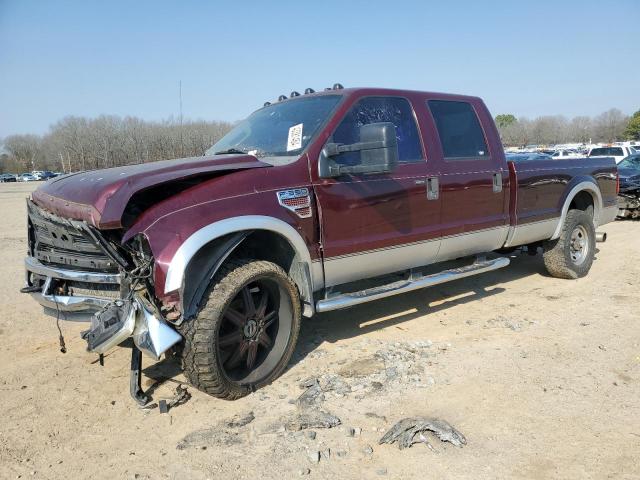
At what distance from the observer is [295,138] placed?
3.94 m

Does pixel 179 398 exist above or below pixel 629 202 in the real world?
below

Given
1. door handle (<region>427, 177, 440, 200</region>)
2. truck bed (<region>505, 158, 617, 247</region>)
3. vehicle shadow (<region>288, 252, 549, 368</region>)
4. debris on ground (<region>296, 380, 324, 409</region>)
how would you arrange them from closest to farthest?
debris on ground (<region>296, 380, 324, 409</region>) < door handle (<region>427, 177, 440, 200</region>) < vehicle shadow (<region>288, 252, 549, 368</region>) < truck bed (<region>505, 158, 617, 247</region>)

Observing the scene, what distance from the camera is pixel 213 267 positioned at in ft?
10.4

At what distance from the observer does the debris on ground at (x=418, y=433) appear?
9.21 feet

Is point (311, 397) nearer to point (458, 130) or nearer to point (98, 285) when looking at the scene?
point (98, 285)

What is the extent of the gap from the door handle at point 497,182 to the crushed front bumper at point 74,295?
3.68 m

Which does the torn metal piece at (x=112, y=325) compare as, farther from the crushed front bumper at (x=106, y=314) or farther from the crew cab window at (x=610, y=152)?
the crew cab window at (x=610, y=152)

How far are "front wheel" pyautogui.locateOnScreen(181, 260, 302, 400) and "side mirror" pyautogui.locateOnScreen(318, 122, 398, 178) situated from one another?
86cm

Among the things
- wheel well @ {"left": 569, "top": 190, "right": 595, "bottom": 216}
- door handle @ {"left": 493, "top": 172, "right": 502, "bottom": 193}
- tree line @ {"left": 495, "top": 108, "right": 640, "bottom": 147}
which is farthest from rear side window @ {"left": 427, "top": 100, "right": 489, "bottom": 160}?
tree line @ {"left": 495, "top": 108, "right": 640, "bottom": 147}

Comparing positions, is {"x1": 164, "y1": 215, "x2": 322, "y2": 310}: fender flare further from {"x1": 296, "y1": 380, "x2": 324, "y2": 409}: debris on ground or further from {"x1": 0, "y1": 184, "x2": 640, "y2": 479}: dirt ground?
{"x1": 0, "y1": 184, "x2": 640, "y2": 479}: dirt ground

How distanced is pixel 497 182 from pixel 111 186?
12.2 ft

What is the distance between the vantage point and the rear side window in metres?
4.71

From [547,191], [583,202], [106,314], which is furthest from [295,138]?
[583,202]

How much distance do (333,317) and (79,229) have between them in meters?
2.73
